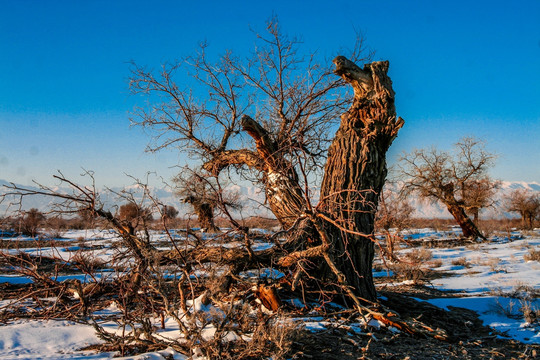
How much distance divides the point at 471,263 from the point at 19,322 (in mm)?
11361

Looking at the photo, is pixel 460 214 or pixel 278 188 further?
pixel 460 214

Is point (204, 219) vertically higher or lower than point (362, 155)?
lower

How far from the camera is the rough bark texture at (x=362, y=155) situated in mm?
5238

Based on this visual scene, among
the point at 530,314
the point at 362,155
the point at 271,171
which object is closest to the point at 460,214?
the point at 530,314

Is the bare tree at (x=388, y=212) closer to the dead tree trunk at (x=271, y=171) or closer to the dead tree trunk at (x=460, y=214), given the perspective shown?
the dead tree trunk at (x=271, y=171)

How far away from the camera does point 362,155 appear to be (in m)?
5.39

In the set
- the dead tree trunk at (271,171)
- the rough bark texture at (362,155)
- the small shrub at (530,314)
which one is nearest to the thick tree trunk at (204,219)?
the dead tree trunk at (271,171)

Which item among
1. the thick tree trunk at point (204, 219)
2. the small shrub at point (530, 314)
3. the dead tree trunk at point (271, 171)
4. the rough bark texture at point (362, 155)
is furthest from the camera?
the dead tree trunk at point (271, 171)

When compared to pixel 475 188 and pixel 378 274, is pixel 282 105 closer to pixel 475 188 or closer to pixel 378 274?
pixel 378 274

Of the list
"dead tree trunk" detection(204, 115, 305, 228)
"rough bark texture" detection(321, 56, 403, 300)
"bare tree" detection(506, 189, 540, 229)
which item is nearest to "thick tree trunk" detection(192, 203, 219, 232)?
"dead tree trunk" detection(204, 115, 305, 228)

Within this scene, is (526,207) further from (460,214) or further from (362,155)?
(362,155)

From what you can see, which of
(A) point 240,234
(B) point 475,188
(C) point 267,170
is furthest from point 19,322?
(B) point 475,188

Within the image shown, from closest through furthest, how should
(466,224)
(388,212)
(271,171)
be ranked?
(388,212) < (271,171) < (466,224)

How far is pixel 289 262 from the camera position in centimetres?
462
